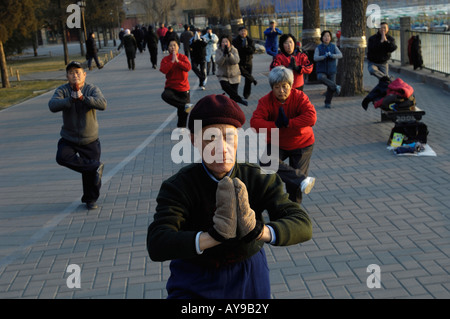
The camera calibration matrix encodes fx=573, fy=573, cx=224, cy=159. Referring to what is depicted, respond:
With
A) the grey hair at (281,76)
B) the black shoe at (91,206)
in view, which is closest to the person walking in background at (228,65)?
the black shoe at (91,206)

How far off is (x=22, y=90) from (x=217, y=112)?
2168cm

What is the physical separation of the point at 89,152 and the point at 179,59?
4450 millimetres

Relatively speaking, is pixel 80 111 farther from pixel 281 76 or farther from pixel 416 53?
pixel 416 53

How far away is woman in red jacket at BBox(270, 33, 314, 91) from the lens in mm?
10344

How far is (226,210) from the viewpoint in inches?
87.0

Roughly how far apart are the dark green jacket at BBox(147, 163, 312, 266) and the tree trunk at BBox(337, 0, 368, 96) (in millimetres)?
12696

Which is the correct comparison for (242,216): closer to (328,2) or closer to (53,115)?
(53,115)

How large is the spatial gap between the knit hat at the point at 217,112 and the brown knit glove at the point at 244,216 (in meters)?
0.45

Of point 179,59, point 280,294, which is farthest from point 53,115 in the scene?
point 280,294

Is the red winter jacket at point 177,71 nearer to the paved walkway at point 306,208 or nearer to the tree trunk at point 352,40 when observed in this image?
the paved walkway at point 306,208

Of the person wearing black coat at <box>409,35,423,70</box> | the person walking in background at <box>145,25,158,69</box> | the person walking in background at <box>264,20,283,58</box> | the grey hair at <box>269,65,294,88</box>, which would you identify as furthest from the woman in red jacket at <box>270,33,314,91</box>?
the person walking in background at <box>145,25,158,69</box>

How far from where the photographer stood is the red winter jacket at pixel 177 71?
11.3m

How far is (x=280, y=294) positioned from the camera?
4883mm

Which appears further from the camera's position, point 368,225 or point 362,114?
point 362,114
